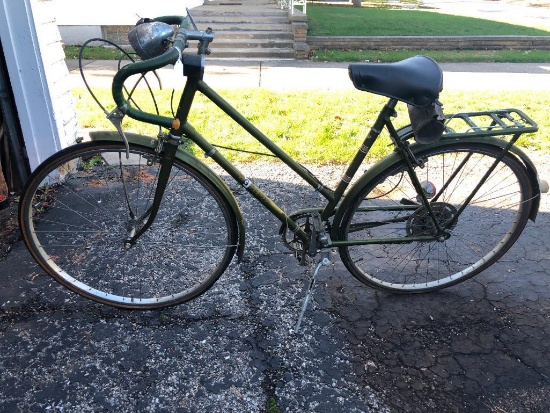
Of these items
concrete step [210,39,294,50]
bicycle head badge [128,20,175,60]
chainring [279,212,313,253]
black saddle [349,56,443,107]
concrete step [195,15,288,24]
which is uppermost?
bicycle head badge [128,20,175,60]

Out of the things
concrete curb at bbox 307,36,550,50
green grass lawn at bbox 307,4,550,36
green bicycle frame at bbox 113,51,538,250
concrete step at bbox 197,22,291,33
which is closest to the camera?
green bicycle frame at bbox 113,51,538,250

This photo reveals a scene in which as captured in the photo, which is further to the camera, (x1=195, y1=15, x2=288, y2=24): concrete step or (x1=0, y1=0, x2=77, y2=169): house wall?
(x1=195, y1=15, x2=288, y2=24): concrete step

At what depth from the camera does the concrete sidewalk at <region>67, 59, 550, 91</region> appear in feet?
25.0

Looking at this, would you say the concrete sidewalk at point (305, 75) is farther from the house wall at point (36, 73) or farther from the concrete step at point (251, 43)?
the house wall at point (36, 73)

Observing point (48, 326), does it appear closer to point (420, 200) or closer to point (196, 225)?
point (196, 225)

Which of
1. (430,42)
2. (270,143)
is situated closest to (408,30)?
(430,42)

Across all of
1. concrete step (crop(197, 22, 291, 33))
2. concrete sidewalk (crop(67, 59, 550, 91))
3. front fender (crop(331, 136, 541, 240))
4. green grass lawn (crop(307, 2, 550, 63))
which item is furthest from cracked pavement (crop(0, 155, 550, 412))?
concrete step (crop(197, 22, 291, 33))

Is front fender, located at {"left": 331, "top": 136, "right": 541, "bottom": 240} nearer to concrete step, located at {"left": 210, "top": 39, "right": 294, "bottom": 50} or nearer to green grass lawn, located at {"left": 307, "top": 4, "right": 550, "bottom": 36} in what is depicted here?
concrete step, located at {"left": 210, "top": 39, "right": 294, "bottom": 50}

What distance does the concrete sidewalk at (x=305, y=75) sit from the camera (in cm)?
762

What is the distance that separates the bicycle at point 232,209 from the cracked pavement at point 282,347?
6.0 inches

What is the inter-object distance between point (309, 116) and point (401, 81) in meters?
3.42

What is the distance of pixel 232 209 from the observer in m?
2.44

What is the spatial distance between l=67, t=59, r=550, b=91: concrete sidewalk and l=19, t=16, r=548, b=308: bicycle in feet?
13.5

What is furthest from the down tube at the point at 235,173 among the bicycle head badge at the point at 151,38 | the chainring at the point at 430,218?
the chainring at the point at 430,218
